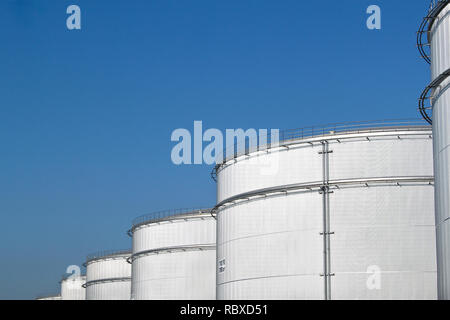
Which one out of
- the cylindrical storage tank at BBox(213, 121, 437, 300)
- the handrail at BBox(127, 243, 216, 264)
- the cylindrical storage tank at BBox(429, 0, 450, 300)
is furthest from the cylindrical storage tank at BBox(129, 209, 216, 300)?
the cylindrical storage tank at BBox(429, 0, 450, 300)

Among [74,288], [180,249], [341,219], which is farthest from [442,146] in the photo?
[74,288]

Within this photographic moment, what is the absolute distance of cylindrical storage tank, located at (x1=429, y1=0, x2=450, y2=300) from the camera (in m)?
23.5

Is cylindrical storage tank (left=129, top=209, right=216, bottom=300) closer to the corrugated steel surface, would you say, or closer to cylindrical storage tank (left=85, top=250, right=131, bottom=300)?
cylindrical storage tank (left=85, top=250, right=131, bottom=300)

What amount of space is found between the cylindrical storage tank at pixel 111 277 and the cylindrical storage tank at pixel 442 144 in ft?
144

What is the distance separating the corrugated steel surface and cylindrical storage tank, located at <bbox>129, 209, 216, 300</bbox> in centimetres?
2536

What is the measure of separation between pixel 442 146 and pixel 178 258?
94.9 feet

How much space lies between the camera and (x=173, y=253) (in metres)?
50.5

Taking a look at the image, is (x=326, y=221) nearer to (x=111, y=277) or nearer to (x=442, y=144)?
(x=442, y=144)

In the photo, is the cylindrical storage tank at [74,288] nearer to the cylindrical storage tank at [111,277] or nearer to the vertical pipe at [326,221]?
the cylindrical storage tank at [111,277]

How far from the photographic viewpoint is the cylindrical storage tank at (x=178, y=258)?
48719 millimetres

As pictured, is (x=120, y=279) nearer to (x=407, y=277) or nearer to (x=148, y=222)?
(x=148, y=222)

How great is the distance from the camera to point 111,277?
67062mm

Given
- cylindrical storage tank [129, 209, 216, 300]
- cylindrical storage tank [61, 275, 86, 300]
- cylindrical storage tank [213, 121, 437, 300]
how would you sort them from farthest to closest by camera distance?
cylindrical storage tank [61, 275, 86, 300] → cylindrical storage tank [129, 209, 216, 300] → cylindrical storage tank [213, 121, 437, 300]

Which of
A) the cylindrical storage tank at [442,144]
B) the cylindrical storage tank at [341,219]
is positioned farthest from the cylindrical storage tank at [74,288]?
the cylindrical storage tank at [442,144]
